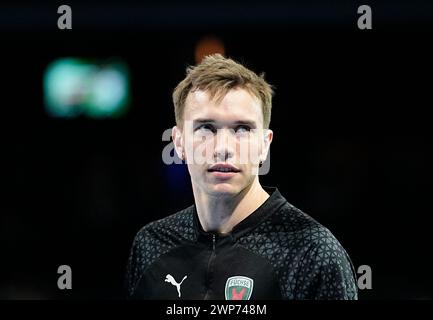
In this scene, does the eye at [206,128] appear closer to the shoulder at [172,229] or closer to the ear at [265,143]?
the ear at [265,143]

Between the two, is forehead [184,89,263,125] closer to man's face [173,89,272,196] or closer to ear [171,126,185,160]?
man's face [173,89,272,196]

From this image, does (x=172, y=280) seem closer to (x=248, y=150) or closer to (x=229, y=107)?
(x=248, y=150)

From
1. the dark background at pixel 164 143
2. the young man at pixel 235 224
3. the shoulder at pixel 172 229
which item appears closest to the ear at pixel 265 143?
the young man at pixel 235 224

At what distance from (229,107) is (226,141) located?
0.59 ft

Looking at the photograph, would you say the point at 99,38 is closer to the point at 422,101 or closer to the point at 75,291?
the point at 75,291

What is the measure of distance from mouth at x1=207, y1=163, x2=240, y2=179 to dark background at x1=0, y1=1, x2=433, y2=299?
360 centimetres

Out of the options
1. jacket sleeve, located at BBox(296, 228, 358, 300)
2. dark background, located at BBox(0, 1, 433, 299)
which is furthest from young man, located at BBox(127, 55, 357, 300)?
dark background, located at BBox(0, 1, 433, 299)

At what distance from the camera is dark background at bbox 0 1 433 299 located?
23.4 feet

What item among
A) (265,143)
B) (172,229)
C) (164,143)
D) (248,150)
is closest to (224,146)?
(248,150)

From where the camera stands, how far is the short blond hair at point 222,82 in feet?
11.2

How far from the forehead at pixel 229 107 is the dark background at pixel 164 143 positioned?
353cm

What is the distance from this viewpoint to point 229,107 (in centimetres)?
335

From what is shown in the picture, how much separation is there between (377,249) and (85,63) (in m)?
4.00

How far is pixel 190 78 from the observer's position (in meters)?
3.58
